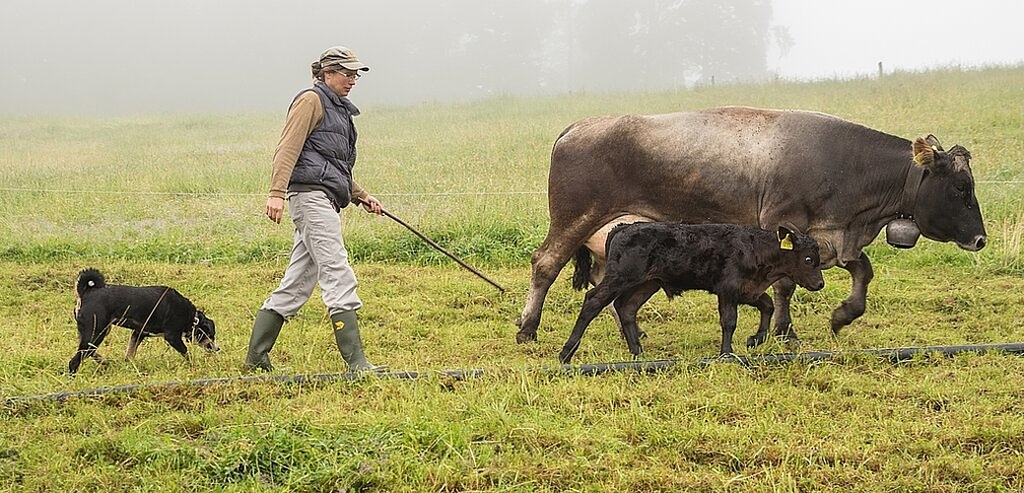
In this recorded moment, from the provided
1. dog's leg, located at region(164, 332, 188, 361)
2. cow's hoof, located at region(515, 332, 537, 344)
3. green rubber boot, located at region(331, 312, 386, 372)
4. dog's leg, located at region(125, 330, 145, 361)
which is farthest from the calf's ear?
dog's leg, located at region(125, 330, 145, 361)

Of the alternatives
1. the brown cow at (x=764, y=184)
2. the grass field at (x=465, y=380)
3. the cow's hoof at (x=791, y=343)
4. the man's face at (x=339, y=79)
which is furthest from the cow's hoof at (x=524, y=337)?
the man's face at (x=339, y=79)

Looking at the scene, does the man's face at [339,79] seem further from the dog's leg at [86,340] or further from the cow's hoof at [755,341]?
the cow's hoof at [755,341]

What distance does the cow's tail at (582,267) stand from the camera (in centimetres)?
835

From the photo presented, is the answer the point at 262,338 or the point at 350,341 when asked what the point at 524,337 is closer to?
the point at 350,341

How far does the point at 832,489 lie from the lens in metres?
4.52

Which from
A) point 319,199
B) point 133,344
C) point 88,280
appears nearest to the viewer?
point 319,199

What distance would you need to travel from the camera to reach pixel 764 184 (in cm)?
778

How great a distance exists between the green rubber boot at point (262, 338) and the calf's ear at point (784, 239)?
3.37 m

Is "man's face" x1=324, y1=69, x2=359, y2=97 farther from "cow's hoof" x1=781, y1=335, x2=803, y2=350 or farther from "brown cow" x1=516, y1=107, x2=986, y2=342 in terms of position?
"cow's hoof" x1=781, y1=335, x2=803, y2=350

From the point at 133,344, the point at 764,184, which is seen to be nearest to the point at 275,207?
the point at 133,344

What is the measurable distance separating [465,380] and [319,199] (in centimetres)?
153

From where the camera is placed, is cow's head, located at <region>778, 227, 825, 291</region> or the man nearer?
the man

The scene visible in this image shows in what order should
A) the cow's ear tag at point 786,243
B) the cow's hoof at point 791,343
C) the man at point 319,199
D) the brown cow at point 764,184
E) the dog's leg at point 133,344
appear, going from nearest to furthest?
the man at point 319,199 → the cow's ear tag at point 786,243 → the dog's leg at point 133,344 → the cow's hoof at point 791,343 → the brown cow at point 764,184

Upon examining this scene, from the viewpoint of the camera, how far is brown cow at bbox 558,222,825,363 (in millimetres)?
6852
